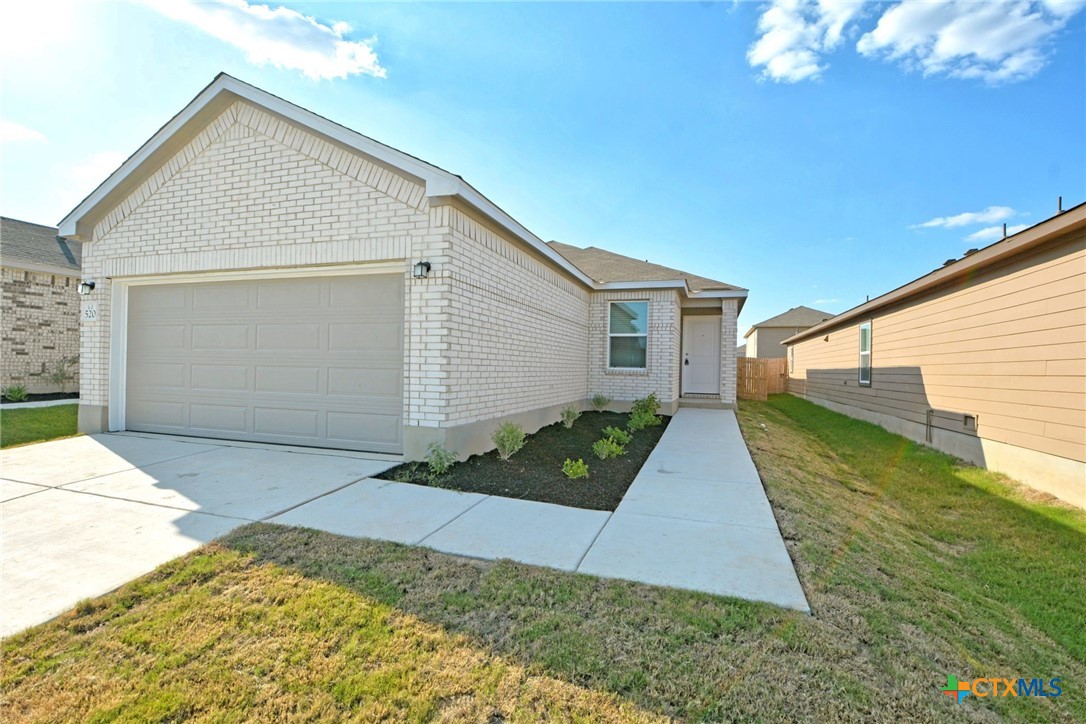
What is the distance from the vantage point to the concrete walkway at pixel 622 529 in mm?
3176

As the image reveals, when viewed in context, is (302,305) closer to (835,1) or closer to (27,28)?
(27,28)

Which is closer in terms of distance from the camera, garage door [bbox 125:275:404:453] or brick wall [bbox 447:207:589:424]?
brick wall [bbox 447:207:589:424]

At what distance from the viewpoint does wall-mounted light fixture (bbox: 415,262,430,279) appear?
18.7 feet

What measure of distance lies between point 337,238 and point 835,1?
7975 millimetres

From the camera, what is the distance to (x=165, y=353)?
7.59 m

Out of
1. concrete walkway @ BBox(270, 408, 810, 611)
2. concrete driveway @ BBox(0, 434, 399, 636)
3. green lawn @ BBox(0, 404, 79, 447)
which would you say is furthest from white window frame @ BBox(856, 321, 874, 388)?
green lawn @ BBox(0, 404, 79, 447)

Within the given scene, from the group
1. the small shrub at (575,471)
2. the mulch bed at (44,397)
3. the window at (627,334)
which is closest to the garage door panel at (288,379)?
the small shrub at (575,471)

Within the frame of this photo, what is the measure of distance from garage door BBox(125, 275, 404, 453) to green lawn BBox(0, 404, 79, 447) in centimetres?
116

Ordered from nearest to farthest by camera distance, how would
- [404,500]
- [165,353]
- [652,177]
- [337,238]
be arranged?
[404,500], [337,238], [165,353], [652,177]

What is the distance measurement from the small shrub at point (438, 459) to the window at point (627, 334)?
682 centimetres

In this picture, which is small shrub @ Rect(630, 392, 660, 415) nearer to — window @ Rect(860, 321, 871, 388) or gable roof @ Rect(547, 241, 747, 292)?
gable roof @ Rect(547, 241, 747, 292)

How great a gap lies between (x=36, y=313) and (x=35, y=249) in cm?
202

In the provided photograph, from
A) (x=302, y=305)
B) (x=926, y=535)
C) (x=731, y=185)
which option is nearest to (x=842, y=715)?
(x=926, y=535)

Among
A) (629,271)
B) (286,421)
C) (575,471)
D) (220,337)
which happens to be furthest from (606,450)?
(629,271)
